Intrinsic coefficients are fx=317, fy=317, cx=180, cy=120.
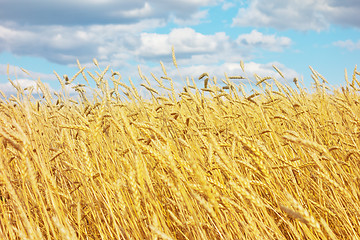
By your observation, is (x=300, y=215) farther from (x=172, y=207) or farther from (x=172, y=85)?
(x=172, y=85)

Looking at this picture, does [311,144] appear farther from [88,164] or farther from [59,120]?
[59,120]

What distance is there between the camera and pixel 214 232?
137cm

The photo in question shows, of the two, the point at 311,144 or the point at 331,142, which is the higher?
the point at 331,142

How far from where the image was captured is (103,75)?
2.49 meters

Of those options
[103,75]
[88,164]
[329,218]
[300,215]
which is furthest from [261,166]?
[103,75]

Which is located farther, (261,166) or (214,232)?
(214,232)

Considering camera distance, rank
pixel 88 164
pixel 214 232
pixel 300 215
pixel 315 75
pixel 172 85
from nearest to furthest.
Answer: pixel 300 215 < pixel 88 164 < pixel 214 232 < pixel 172 85 < pixel 315 75

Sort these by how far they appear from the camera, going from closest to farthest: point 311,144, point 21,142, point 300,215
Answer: point 300,215, point 311,144, point 21,142

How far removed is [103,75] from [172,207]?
1.30 m

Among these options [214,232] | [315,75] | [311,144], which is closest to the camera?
[311,144]

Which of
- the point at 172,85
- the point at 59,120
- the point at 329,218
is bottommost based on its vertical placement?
the point at 329,218

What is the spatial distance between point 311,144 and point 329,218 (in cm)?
101

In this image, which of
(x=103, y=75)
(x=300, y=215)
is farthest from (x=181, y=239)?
(x=103, y=75)

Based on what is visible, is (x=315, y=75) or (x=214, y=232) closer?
(x=214, y=232)
